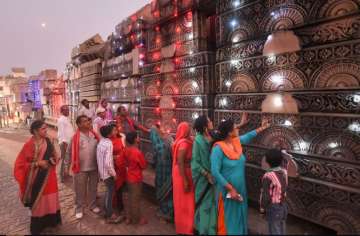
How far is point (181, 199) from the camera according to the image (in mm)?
3248

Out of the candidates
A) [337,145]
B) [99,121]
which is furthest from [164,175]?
[99,121]

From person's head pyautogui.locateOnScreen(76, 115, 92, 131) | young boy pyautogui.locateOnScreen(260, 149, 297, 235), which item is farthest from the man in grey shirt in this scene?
young boy pyautogui.locateOnScreen(260, 149, 297, 235)

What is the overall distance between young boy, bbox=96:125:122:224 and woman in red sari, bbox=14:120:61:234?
0.68 m

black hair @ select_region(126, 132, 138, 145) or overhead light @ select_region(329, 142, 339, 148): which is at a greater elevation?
black hair @ select_region(126, 132, 138, 145)

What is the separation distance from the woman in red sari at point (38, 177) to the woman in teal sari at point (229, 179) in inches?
96.9

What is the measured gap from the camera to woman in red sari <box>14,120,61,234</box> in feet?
11.2

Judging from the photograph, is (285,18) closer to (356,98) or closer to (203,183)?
(356,98)

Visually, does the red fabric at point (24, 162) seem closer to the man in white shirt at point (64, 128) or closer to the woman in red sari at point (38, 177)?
the woman in red sari at point (38, 177)

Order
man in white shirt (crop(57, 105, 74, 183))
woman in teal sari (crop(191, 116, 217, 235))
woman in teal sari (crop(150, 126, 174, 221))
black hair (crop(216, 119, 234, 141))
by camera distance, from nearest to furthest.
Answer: black hair (crop(216, 119, 234, 141))
woman in teal sari (crop(191, 116, 217, 235))
woman in teal sari (crop(150, 126, 174, 221))
man in white shirt (crop(57, 105, 74, 183))

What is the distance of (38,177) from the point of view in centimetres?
348

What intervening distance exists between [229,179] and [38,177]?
8.99 feet

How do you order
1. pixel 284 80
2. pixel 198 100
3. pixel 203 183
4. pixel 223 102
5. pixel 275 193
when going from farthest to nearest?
pixel 198 100 → pixel 223 102 → pixel 284 80 → pixel 203 183 → pixel 275 193

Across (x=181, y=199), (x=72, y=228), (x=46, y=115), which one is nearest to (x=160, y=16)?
(x=181, y=199)

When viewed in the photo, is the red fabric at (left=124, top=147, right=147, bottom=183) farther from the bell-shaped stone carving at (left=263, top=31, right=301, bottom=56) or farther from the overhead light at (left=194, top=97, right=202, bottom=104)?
the bell-shaped stone carving at (left=263, top=31, right=301, bottom=56)
